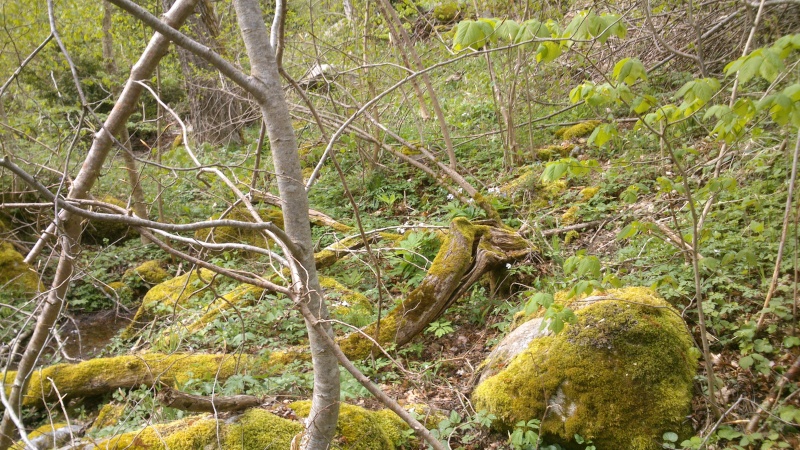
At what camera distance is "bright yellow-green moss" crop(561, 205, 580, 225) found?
540 centimetres

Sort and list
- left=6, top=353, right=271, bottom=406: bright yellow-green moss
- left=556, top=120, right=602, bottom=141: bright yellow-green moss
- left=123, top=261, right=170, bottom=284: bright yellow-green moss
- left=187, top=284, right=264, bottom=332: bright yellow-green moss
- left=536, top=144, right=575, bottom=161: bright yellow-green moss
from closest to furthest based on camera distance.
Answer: left=6, top=353, right=271, bottom=406: bright yellow-green moss → left=187, top=284, right=264, bottom=332: bright yellow-green moss → left=536, top=144, right=575, bottom=161: bright yellow-green moss → left=123, top=261, right=170, bottom=284: bright yellow-green moss → left=556, top=120, right=602, bottom=141: bright yellow-green moss

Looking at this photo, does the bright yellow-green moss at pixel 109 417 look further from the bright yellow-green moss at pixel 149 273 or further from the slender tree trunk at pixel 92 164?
the bright yellow-green moss at pixel 149 273

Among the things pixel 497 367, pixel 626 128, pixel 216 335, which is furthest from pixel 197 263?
pixel 626 128

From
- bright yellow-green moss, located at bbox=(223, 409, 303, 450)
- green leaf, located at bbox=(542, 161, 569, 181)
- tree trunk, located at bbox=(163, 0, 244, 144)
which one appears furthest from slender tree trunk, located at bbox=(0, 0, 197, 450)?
tree trunk, located at bbox=(163, 0, 244, 144)

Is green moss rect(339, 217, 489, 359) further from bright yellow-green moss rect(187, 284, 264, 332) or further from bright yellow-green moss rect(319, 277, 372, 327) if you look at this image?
bright yellow-green moss rect(187, 284, 264, 332)

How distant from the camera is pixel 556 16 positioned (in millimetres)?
7008

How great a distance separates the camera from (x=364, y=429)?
3.00 metres

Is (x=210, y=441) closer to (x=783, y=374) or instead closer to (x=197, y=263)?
(x=197, y=263)

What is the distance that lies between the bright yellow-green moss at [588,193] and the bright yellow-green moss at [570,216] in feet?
0.78

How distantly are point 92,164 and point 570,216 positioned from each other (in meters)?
4.61

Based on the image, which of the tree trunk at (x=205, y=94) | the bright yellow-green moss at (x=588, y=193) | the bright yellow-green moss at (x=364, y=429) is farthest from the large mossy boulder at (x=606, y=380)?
the tree trunk at (x=205, y=94)

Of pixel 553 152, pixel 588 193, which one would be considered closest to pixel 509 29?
pixel 588 193

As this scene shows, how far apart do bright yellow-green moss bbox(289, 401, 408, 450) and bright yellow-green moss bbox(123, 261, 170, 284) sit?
485cm

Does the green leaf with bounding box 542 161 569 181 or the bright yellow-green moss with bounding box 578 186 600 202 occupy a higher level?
the green leaf with bounding box 542 161 569 181
